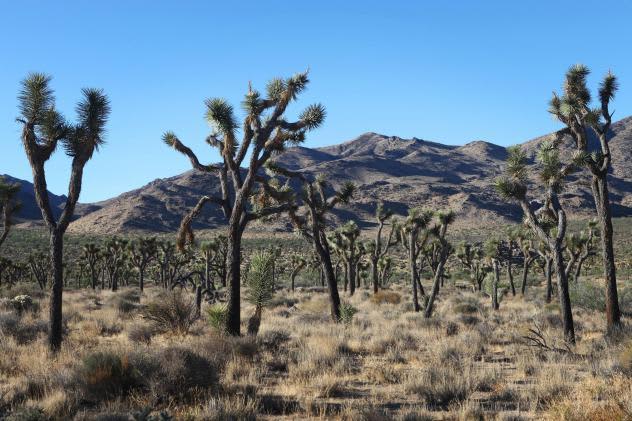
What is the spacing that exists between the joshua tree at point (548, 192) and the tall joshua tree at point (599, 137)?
2.33 ft

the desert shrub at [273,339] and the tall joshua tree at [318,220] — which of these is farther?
the tall joshua tree at [318,220]

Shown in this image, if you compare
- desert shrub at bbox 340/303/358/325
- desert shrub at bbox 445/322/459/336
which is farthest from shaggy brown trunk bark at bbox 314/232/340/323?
desert shrub at bbox 445/322/459/336

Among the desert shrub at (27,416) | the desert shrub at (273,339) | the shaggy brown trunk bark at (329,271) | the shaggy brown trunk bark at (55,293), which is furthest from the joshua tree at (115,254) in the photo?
the desert shrub at (27,416)

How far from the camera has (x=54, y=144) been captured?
476 inches

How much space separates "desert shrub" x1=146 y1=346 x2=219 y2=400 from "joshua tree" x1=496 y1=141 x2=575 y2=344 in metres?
9.91

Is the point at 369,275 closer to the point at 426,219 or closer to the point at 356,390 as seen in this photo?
the point at 426,219

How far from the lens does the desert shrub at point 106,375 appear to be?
7738 mm

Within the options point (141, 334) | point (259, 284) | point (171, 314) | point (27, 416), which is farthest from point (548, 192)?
point (27, 416)

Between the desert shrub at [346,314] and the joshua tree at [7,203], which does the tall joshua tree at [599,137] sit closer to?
the desert shrub at [346,314]

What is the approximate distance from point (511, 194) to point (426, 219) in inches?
411

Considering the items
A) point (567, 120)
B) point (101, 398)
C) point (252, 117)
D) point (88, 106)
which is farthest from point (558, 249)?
point (88, 106)

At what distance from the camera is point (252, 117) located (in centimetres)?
1397

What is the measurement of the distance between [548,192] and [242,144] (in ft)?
29.4

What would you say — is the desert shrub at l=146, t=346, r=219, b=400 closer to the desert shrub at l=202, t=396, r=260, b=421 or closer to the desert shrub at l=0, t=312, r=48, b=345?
the desert shrub at l=202, t=396, r=260, b=421
